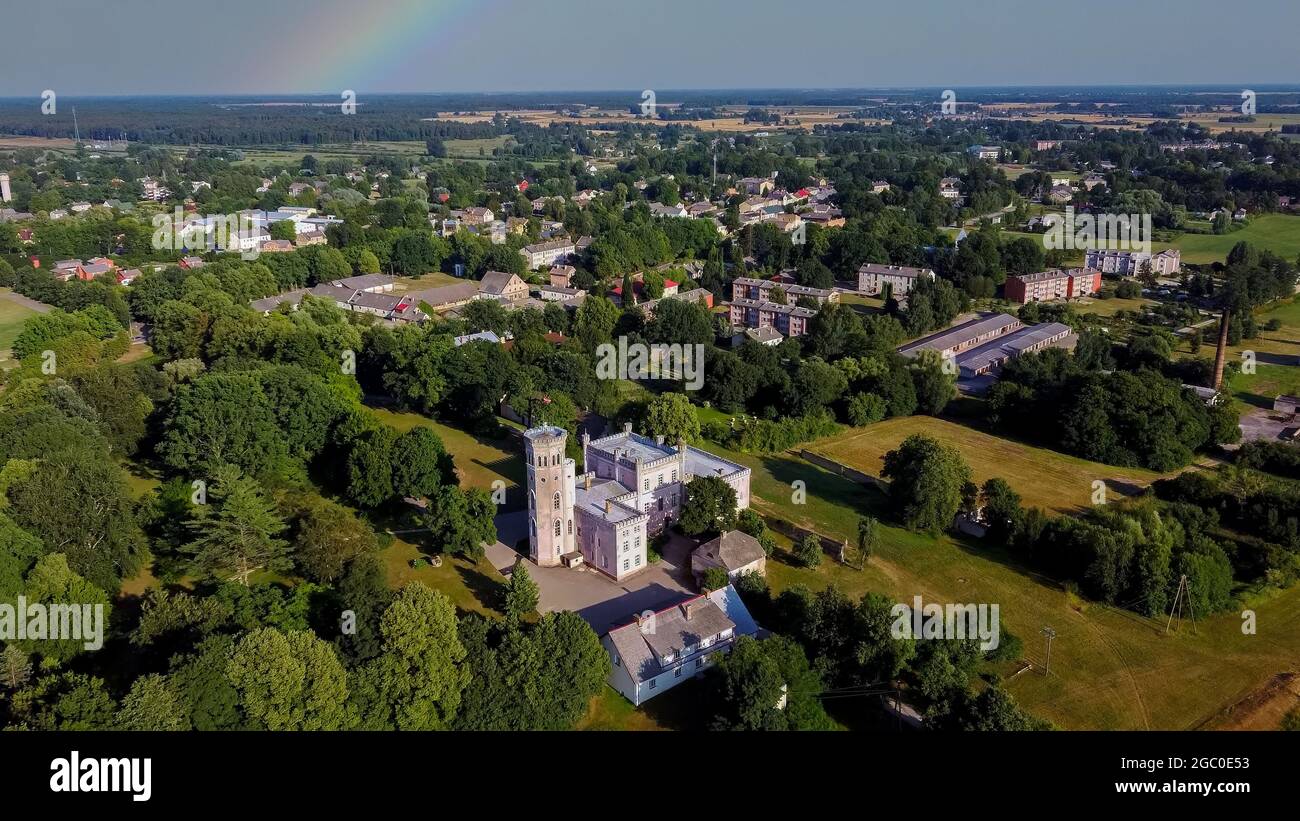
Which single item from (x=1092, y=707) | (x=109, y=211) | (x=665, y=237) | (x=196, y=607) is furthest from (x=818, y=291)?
(x=109, y=211)

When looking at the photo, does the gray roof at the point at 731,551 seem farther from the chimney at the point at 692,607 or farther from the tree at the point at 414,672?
the tree at the point at 414,672

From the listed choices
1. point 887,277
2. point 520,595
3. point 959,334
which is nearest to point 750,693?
point 520,595

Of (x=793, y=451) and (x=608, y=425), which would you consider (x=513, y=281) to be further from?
(x=793, y=451)

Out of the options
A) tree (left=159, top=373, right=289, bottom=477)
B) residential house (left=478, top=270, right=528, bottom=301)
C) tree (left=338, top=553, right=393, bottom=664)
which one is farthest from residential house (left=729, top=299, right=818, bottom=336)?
tree (left=338, top=553, right=393, bottom=664)

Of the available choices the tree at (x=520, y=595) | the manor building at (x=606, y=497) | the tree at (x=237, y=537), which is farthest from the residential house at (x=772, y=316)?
the tree at (x=237, y=537)

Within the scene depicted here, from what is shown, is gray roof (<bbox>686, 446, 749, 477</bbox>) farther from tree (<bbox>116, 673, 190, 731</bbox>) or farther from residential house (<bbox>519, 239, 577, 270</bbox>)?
residential house (<bbox>519, 239, 577, 270</bbox>)
